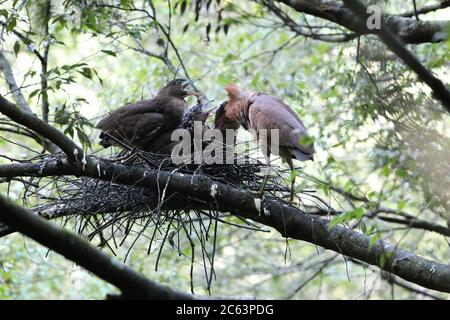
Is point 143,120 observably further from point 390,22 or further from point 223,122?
point 390,22

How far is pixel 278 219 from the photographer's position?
4.45 meters

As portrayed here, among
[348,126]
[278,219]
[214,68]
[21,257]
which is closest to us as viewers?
[278,219]

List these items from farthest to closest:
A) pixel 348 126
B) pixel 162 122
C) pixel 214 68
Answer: pixel 214 68, pixel 348 126, pixel 162 122

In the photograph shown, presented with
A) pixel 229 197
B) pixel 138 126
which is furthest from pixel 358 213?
pixel 138 126

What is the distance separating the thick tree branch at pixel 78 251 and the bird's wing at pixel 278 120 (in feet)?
8.61

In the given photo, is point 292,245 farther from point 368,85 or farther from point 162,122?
point 162,122

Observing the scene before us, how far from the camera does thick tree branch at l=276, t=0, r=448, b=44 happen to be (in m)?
4.40

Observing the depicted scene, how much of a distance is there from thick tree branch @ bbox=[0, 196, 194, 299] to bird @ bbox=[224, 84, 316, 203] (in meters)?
2.27

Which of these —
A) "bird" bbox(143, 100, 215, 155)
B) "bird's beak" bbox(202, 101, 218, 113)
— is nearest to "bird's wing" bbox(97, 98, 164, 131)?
"bird" bbox(143, 100, 215, 155)

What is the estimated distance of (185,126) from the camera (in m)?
5.89

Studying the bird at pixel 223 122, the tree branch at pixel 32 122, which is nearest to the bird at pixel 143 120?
the bird at pixel 223 122

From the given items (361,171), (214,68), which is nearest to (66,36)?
(214,68)

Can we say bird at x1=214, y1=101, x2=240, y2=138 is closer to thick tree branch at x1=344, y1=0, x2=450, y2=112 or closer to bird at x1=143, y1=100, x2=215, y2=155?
bird at x1=143, y1=100, x2=215, y2=155
